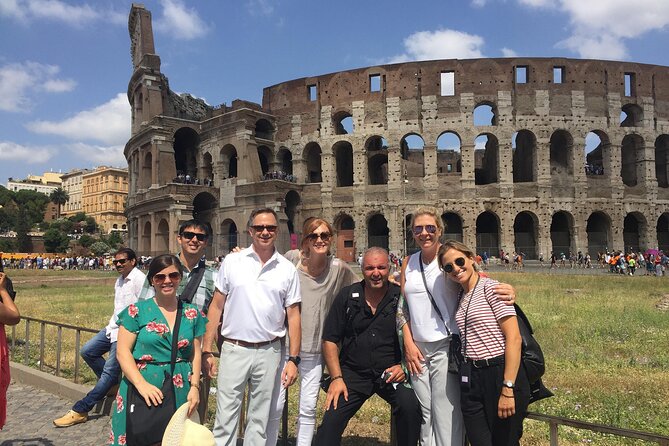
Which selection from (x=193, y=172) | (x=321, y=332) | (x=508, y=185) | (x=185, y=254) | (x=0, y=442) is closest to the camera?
(x=321, y=332)

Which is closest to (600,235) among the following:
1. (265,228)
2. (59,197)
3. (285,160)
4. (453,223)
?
(453,223)

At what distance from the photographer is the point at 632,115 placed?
3048cm

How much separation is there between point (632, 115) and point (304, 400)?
3428 cm

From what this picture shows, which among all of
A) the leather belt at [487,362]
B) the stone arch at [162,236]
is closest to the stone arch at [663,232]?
the stone arch at [162,236]

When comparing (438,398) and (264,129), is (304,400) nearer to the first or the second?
(438,398)

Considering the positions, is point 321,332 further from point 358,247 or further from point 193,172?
point 193,172

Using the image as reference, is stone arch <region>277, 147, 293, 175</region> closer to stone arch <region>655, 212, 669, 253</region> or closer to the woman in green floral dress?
stone arch <region>655, 212, 669, 253</region>

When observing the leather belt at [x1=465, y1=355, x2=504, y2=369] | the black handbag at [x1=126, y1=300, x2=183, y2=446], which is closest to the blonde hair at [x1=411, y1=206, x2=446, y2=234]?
the leather belt at [x1=465, y1=355, x2=504, y2=369]

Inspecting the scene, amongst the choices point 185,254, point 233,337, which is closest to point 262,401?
point 233,337

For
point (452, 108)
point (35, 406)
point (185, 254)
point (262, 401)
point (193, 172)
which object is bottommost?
point (35, 406)

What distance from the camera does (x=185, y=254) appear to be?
405 cm

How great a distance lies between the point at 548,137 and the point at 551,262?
25.5 ft

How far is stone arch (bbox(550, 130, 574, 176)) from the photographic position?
2933cm

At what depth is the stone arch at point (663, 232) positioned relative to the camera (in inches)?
1211
